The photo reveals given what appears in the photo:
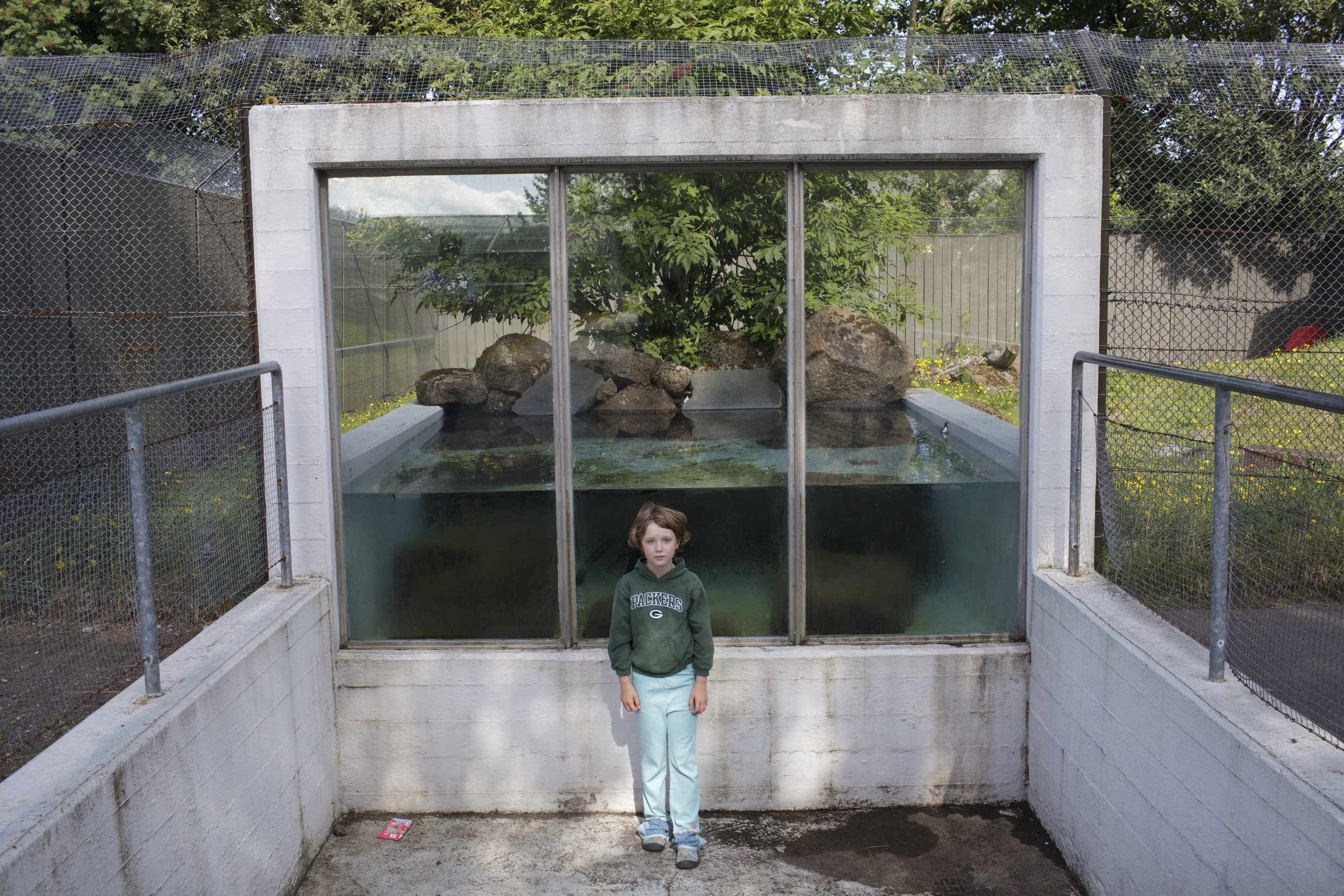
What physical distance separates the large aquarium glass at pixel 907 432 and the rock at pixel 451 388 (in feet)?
4.58

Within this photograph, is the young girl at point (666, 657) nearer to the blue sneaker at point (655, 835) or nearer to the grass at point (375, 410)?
the blue sneaker at point (655, 835)

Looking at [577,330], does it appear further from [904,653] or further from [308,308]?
[904,653]

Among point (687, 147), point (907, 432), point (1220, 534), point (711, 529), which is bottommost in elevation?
point (711, 529)

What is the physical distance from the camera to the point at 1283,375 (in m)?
6.76

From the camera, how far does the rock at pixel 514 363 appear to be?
14.3ft

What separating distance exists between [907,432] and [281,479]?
2.57 metres

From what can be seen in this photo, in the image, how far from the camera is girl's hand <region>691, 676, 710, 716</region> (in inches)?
151

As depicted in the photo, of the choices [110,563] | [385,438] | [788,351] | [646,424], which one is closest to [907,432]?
[788,351]

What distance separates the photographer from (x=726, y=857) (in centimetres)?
400

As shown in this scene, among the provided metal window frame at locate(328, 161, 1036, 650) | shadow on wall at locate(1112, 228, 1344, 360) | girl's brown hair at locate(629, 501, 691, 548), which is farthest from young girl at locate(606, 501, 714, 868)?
shadow on wall at locate(1112, 228, 1344, 360)

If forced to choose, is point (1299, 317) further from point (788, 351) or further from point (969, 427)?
point (788, 351)

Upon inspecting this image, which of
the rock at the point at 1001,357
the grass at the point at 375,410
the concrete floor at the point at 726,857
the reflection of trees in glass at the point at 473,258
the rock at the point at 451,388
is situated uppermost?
the reflection of trees in glass at the point at 473,258

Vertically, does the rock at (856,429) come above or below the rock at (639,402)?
below

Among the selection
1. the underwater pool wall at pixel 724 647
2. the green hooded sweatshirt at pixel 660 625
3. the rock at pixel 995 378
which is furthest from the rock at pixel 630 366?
the rock at pixel 995 378
